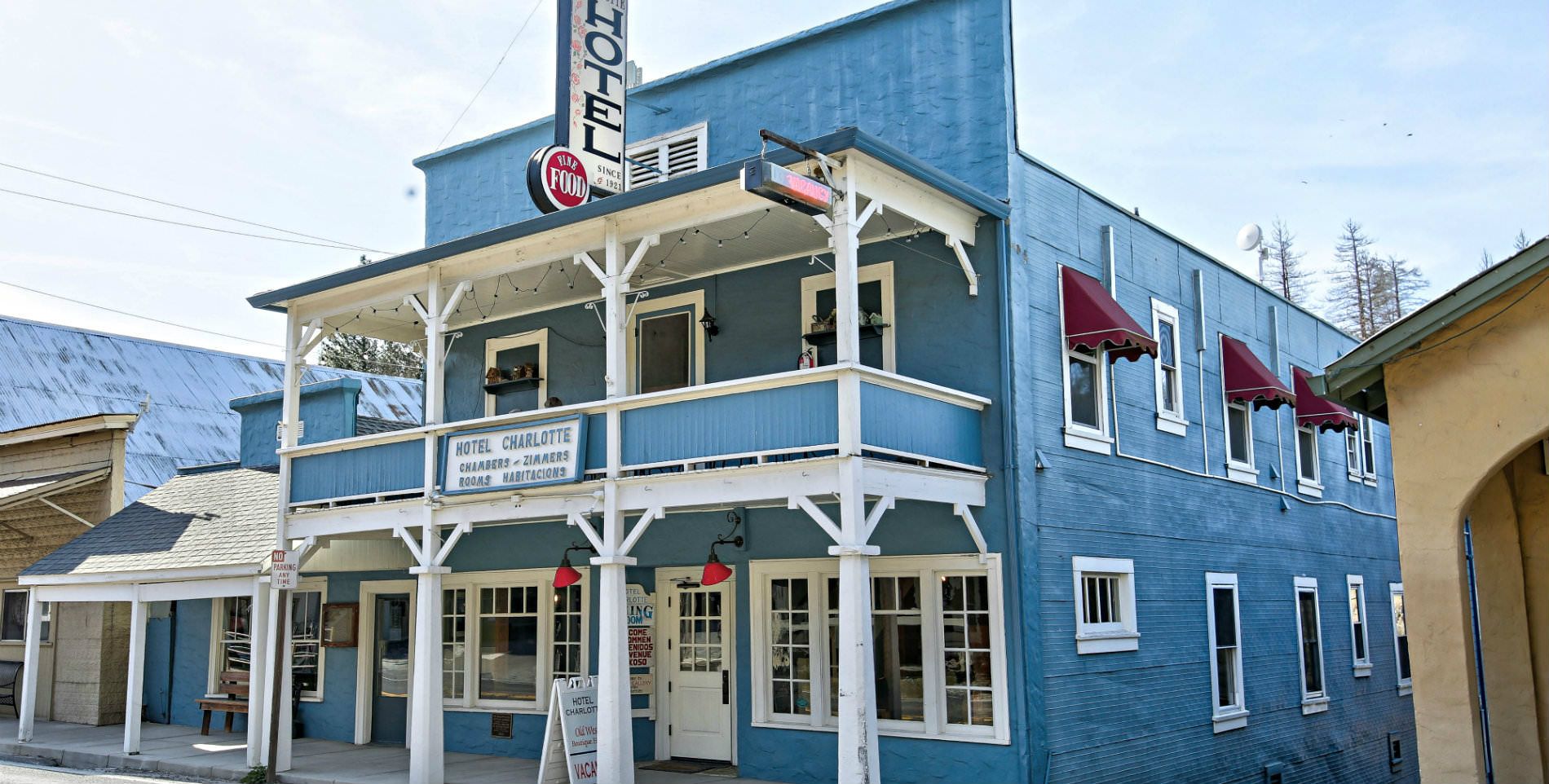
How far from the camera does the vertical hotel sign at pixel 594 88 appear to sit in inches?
585

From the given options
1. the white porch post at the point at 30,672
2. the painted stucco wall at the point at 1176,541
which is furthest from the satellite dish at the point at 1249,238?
the white porch post at the point at 30,672

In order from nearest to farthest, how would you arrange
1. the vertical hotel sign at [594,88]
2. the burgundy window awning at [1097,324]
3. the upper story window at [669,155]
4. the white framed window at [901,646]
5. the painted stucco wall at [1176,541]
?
the white framed window at [901,646], the painted stucco wall at [1176,541], the burgundy window awning at [1097,324], the vertical hotel sign at [594,88], the upper story window at [669,155]

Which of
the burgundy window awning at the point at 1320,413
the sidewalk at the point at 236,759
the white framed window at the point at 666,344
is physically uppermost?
the white framed window at the point at 666,344

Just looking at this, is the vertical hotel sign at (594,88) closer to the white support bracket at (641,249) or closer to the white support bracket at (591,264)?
the white support bracket at (591,264)

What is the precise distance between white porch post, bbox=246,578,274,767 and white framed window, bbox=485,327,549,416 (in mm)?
3730

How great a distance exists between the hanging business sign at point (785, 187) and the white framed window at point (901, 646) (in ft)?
13.2

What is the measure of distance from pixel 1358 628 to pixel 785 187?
13787 mm

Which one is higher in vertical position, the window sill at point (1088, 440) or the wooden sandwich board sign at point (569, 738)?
the window sill at point (1088, 440)

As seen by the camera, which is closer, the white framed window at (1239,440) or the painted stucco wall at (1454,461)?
the painted stucco wall at (1454,461)

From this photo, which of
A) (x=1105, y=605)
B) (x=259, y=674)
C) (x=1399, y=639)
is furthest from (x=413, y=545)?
(x=1399, y=639)

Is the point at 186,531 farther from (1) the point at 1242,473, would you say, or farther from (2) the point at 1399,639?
(2) the point at 1399,639

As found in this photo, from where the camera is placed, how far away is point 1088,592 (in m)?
13.4

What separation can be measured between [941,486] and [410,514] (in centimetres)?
628

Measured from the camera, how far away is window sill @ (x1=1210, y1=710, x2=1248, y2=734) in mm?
15008
